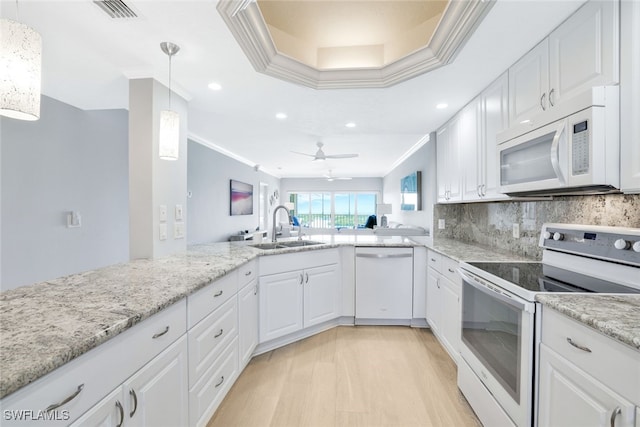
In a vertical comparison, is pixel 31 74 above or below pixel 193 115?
below

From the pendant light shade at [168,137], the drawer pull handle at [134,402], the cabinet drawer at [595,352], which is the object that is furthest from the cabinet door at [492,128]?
the drawer pull handle at [134,402]

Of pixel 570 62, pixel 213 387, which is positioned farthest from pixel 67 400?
pixel 570 62

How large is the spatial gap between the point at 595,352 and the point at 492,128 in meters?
1.70

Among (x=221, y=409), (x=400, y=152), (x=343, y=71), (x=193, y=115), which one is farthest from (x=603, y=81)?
(x=400, y=152)

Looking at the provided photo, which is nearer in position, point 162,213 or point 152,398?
point 152,398

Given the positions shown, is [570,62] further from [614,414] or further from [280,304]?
[280,304]

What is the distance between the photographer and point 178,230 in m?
2.25

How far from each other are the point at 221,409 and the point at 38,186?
7.29 feet

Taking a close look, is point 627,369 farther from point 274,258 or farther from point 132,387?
point 274,258

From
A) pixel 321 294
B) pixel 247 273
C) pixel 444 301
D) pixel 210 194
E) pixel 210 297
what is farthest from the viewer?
pixel 210 194

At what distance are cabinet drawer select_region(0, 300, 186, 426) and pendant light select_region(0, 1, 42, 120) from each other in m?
0.83

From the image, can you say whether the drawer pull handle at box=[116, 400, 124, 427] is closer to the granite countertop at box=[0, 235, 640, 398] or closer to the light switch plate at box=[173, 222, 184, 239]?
the granite countertop at box=[0, 235, 640, 398]

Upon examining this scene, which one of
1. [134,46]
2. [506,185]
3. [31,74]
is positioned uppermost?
[134,46]

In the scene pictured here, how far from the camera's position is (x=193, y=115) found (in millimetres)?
3156
